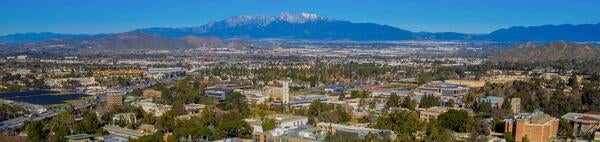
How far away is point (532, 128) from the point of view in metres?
Result: 34.5

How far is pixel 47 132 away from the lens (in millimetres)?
35062

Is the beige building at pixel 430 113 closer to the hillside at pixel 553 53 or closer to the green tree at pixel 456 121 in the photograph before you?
the green tree at pixel 456 121

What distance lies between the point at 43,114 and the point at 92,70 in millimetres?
39555

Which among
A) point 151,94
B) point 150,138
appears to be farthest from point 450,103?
point 150,138

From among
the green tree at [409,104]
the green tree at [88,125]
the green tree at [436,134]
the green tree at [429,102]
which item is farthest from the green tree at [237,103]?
the green tree at [429,102]

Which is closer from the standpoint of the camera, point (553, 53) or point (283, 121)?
point (283, 121)

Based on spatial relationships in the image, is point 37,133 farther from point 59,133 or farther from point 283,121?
point 283,121

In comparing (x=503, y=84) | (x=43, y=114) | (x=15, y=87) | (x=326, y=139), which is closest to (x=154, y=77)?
(x=15, y=87)

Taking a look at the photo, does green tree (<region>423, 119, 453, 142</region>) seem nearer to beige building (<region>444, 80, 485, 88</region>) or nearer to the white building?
the white building

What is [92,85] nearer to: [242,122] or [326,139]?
[242,122]

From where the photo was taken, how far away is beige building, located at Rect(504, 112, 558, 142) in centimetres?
3441

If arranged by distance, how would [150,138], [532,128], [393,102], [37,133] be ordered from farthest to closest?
[393,102]
[532,128]
[37,133]
[150,138]

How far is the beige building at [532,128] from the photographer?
34406 millimetres

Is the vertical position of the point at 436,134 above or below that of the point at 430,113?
above
